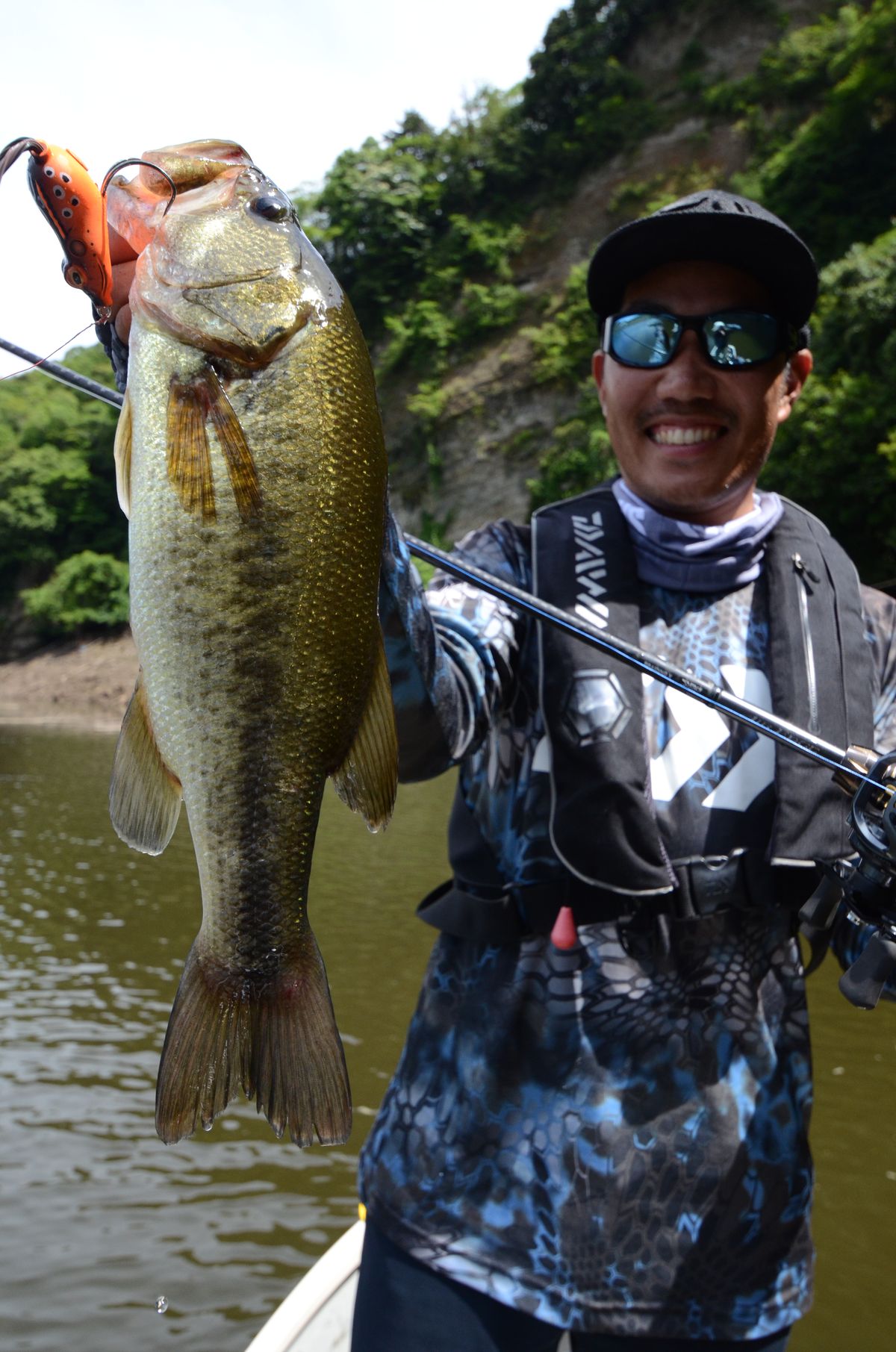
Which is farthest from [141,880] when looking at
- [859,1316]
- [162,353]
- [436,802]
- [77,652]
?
[77,652]

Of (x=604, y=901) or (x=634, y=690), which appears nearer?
(x=604, y=901)

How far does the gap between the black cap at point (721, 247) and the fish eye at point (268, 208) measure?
1.04 meters

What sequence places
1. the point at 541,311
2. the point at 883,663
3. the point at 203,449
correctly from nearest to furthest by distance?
the point at 203,449 < the point at 883,663 < the point at 541,311

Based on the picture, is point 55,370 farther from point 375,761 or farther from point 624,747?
point 624,747

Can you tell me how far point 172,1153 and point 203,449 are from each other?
6.82 metres

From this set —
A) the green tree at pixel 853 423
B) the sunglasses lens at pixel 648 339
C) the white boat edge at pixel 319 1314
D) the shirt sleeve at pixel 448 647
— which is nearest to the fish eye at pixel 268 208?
the shirt sleeve at pixel 448 647

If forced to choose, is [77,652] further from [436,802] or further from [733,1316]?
[733,1316]

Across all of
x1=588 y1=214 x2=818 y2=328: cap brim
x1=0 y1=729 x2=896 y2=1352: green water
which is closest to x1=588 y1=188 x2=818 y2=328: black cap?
x1=588 y1=214 x2=818 y2=328: cap brim

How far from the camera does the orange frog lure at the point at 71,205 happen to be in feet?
4.48

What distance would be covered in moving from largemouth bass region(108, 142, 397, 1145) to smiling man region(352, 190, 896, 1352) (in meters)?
0.26

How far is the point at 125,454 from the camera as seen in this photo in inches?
54.9

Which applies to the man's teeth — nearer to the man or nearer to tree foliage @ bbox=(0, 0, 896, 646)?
the man

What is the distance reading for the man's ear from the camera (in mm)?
2496

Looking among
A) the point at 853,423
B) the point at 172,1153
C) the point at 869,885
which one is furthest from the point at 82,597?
the point at 869,885
